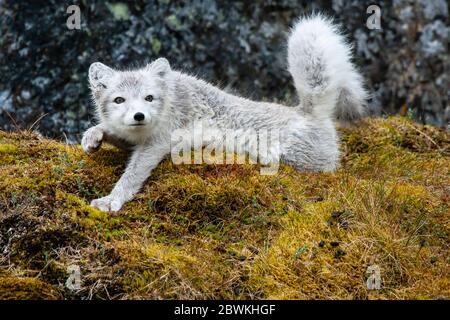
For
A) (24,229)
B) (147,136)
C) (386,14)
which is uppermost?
(386,14)

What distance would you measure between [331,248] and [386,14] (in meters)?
5.20

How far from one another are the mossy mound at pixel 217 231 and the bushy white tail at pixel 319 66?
872 mm

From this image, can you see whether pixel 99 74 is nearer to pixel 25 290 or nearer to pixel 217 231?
pixel 217 231

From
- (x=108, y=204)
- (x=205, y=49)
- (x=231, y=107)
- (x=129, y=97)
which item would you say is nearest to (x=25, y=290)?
(x=108, y=204)

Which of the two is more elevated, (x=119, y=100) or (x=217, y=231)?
(x=119, y=100)

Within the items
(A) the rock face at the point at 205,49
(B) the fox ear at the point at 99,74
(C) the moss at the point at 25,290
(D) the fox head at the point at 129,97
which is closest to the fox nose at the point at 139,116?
(D) the fox head at the point at 129,97

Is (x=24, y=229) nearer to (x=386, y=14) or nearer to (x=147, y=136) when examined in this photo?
(x=147, y=136)

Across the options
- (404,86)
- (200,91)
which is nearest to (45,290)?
(200,91)

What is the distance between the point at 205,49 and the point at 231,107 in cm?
205

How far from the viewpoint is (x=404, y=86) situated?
28.6 ft

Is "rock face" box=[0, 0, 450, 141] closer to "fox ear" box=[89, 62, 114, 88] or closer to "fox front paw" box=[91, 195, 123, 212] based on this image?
"fox ear" box=[89, 62, 114, 88]

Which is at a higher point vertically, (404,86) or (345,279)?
(404,86)

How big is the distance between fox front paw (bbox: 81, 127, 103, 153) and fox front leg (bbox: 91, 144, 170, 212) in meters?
0.34

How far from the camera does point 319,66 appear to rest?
6.30 m
